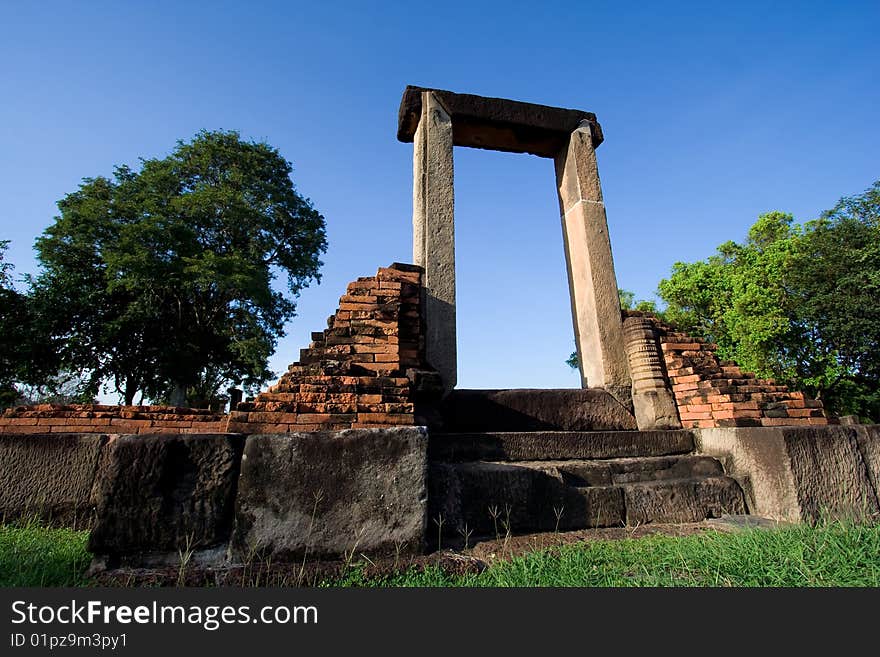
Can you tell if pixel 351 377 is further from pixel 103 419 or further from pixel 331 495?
pixel 103 419

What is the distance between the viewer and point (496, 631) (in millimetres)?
1510

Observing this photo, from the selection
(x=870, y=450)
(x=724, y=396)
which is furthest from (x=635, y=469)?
(x=870, y=450)

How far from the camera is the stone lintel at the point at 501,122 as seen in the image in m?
4.98

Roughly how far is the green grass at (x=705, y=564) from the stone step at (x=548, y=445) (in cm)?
97

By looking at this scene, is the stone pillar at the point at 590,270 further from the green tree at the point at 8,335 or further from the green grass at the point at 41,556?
the green tree at the point at 8,335

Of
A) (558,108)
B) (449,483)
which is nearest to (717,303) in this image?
(558,108)

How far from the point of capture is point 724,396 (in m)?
3.73

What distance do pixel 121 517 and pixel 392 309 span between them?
6.70ft

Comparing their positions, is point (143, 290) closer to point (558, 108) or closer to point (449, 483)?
point (558, 108)

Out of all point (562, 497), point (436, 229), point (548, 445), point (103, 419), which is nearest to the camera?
point (562, 497)

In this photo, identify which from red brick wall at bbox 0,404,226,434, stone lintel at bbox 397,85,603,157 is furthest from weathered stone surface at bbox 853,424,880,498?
red brick wall at bbox 0,404,226,434

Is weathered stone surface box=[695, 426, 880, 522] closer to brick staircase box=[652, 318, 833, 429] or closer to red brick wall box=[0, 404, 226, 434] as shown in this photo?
brick staircase box=[652, 318, 833, 429]

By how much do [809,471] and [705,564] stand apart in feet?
5.15

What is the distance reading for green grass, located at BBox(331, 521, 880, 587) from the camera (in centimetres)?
183
